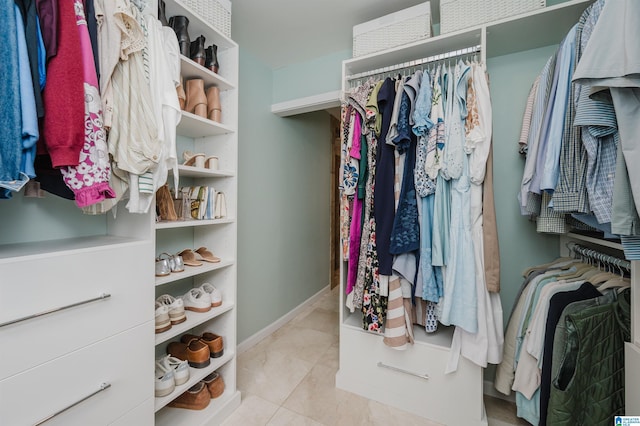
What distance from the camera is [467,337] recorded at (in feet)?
4.32

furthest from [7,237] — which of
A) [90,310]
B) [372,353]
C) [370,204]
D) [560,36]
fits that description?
[560,36]

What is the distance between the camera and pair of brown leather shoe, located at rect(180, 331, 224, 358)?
1.48m

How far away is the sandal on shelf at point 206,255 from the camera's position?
1.51 meters

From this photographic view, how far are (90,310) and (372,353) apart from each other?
4.56 feet

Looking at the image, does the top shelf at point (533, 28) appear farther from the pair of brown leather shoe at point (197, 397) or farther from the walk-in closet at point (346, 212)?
the pair of brown leather shoe at point (197, 397)

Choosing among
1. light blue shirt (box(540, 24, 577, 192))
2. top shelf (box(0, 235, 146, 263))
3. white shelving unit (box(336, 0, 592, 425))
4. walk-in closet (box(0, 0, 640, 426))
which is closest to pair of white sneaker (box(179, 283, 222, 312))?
walk-in closet (box(0, 0, 640, 426))

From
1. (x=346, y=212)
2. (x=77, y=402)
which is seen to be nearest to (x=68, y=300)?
(x=77, y=402)

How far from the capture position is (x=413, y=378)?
4.86ft

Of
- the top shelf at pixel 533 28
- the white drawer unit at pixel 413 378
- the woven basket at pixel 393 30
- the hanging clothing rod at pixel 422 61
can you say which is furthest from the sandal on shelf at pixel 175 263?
the top shelf at pixel 533 28

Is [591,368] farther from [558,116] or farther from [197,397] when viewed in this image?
[197,397]

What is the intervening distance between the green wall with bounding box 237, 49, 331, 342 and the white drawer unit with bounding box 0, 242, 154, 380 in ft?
3.56

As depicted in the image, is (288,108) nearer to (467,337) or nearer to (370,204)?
(370,204)

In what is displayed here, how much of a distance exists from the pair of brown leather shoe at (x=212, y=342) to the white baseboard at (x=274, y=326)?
610 mm

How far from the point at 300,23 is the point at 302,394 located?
2.40 m
